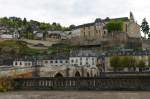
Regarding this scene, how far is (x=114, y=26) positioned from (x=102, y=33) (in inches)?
211

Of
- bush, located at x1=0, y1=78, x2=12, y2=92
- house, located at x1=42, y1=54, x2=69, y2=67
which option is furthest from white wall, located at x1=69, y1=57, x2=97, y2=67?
bush, located at x1=0, y1=78, x2=12, y2=92

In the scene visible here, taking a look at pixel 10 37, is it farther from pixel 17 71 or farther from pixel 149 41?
pixel 17 71

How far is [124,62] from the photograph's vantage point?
73.4 metres

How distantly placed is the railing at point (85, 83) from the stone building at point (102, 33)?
187 ft

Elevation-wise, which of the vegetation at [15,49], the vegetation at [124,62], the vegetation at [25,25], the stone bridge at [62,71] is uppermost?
the vegetation at [25,25]

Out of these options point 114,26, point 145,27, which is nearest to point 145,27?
point 145,27

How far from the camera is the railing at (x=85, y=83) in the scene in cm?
3609

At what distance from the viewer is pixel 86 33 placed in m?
106

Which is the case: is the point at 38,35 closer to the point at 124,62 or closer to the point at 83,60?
the point at 83,60

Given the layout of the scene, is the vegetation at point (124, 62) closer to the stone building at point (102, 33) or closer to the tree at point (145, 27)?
the stone building at point (102, 33)

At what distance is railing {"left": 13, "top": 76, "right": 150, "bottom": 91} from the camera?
118 ft

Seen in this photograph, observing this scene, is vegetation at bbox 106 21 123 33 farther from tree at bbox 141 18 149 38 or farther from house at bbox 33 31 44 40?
house at bbox 33 31 44 40

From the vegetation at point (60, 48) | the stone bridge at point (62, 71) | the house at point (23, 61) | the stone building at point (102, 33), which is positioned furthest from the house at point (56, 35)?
the stone bridge at point (62, 71)

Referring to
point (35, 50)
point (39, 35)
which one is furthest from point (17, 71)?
point (39, 35)
